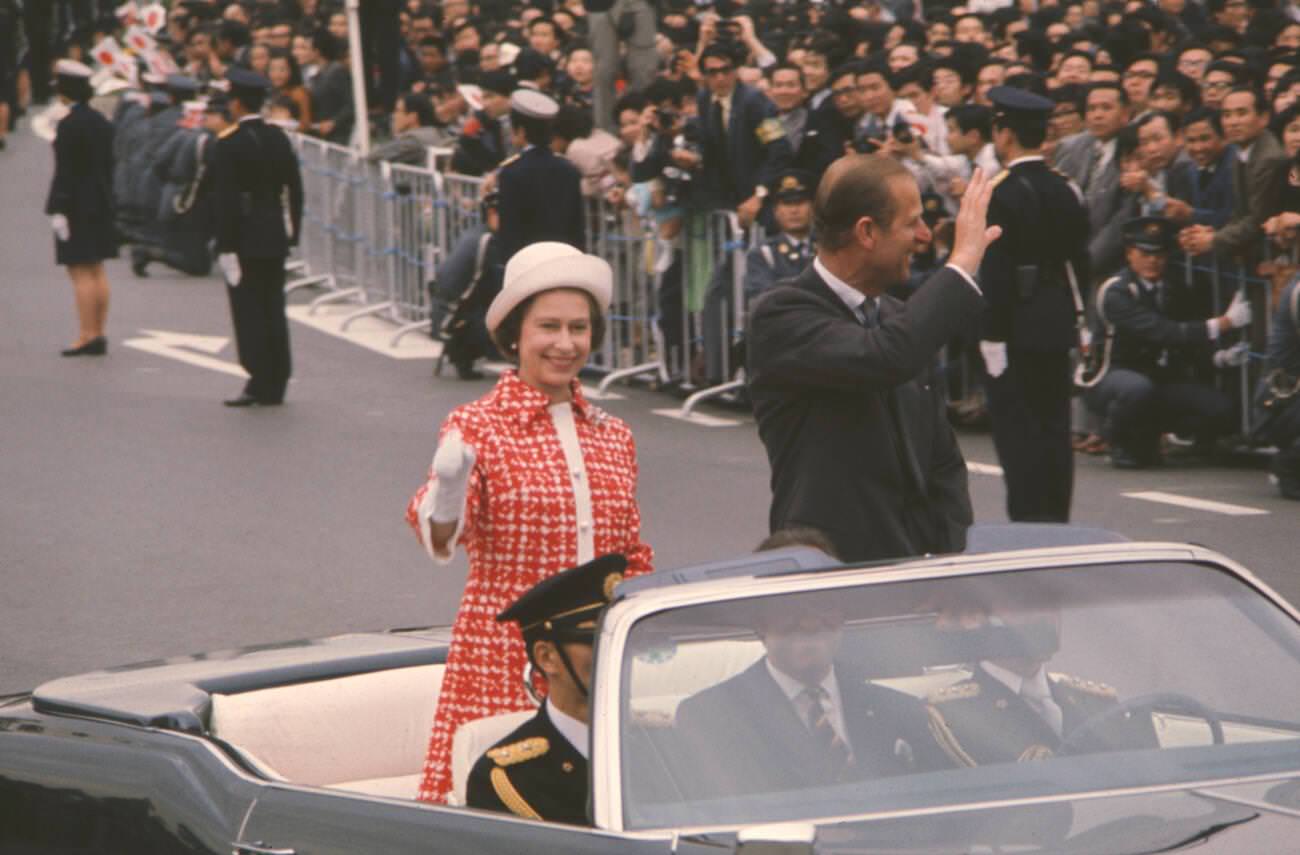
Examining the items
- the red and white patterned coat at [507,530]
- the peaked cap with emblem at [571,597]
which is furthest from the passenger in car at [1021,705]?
the red and white patterned coat at [507,530]

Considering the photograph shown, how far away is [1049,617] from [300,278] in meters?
19.9

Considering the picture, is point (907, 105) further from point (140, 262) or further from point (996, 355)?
point (140, 262)

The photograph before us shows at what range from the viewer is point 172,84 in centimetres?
2389

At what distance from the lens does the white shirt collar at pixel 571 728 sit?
160 inches

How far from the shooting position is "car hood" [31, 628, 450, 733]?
489 centimetres

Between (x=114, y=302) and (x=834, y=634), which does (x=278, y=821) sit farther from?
(x=114, y=302)

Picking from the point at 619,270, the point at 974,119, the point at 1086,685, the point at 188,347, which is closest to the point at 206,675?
the point at 1086,685

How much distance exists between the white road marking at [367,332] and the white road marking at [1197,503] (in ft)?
24.6

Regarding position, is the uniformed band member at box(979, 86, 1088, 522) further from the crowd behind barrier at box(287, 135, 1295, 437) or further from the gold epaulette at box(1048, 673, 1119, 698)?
the gold epaulette at box(1048, 673, 1119, 698)

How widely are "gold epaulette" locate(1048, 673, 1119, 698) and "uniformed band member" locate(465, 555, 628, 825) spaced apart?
751 millimetres

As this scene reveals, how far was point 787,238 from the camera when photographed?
12.8 meters

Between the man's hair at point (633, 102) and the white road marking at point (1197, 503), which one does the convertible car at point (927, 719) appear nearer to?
the white road marking at point (1197, 503)

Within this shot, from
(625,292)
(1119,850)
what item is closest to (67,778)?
(1119,850)

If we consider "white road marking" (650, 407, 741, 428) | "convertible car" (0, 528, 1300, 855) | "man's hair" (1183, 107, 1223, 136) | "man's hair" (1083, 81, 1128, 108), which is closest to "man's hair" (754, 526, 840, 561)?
"convertible car" (0, 528, 1300, 855)
